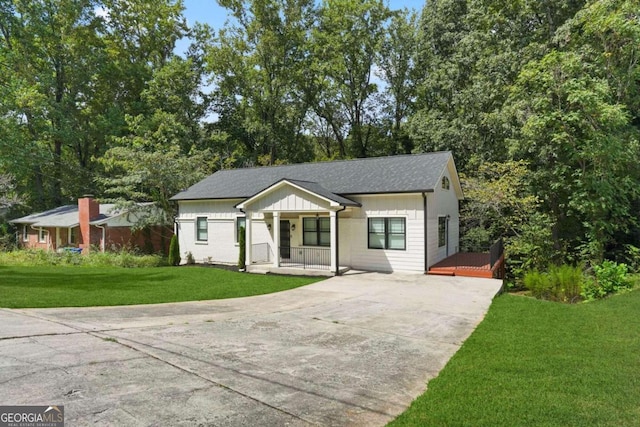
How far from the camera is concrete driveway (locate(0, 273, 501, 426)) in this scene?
13.5ft

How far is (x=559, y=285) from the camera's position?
1299cm

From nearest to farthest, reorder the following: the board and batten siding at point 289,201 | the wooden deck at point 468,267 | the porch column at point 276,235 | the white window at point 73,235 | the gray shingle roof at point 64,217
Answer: the wooden deck at point 468,267
the board and batten siding at point 289,201
the porch column at point 276,235
the gray shingle roof at point 64,217
the white window at point 73,235

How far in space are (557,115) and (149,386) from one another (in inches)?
694

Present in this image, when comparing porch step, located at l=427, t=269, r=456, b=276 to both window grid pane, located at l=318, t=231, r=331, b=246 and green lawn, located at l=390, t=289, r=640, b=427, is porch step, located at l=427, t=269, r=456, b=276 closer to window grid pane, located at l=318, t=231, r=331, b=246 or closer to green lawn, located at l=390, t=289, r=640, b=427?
window grid pane, located at l=318, t=231, r=331, b=246

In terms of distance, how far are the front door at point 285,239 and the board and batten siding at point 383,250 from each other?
2803 mm

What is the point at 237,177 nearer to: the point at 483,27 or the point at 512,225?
the point at 512,225

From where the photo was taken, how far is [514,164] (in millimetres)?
19312

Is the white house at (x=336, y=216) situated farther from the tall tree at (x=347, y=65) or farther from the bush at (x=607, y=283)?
the tall tree at (x=347, y=65)

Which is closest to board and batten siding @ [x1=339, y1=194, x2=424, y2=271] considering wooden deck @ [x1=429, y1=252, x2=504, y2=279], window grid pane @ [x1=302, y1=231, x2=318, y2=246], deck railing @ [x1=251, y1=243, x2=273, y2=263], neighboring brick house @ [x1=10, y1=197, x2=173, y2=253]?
wooden deck @ [x1=429, y1=252, x2=504, y2=279]

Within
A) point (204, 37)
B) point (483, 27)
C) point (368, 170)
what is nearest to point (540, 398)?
point (368, 170)

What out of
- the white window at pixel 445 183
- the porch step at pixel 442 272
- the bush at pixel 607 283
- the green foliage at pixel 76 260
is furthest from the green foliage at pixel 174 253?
the bush at pixel 607 283

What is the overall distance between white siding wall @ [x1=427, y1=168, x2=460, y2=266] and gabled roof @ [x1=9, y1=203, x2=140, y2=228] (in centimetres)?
1823

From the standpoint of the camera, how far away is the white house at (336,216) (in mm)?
15453

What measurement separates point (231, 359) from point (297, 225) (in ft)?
40.4
